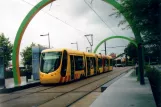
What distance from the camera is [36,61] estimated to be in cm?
2616

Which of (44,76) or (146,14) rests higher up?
(146,14)

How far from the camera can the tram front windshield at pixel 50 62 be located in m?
22.2

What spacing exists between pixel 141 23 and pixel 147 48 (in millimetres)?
1980

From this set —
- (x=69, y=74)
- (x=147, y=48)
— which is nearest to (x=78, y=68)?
(x=69, y=74)

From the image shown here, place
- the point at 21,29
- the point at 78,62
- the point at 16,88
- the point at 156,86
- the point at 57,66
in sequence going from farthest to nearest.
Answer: the point at 78,62 → the point at 21,29 → the point at 57,66 → the point at 16,88 → the point at 156,86

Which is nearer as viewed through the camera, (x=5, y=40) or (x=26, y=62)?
(x=5, y=40)

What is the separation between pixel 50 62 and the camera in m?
22.5

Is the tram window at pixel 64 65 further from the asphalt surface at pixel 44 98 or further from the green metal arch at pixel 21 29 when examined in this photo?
the green metal arch at pixel 21 29

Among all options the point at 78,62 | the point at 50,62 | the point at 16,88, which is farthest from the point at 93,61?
the point at 16,88

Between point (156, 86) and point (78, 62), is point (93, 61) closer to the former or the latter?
point (78, 62)

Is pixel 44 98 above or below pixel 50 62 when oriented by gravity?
below

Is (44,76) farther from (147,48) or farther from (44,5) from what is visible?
A: (147,48)

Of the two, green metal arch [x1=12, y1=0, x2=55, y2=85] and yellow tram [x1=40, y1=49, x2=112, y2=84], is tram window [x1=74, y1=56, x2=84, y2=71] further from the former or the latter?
green metal arch [x1=12, y1=0, x2=55, y2=85]

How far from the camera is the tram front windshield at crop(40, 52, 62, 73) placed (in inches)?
875
